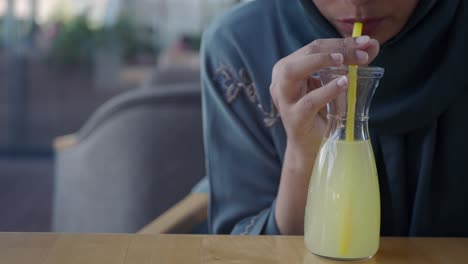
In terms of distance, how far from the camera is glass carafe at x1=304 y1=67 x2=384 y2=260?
2.62 feet

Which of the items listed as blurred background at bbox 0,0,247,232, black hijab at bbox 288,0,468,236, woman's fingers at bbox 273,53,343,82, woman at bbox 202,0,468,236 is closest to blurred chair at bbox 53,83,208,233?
woman at bbox 202,0,468,236

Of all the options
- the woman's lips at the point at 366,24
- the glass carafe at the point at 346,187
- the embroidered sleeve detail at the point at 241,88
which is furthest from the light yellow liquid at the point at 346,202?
the embroidered sleeve detail at the point at 241,88

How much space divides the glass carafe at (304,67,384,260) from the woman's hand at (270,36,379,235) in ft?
0.07

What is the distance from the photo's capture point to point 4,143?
469cm

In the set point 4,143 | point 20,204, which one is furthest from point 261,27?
point 4,143

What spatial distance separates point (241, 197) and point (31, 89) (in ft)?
12.2

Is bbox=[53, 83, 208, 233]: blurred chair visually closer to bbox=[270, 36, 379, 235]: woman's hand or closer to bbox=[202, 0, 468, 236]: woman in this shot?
bbox=[202, 0, 468, 236]: woman

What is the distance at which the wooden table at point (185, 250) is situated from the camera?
81 centimetres

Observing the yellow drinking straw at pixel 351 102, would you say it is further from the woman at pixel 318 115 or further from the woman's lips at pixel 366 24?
the woman's lips at pixel 366 24

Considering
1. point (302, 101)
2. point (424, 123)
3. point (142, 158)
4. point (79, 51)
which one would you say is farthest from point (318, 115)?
point (79, 51)

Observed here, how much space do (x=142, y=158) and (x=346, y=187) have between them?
1167mm

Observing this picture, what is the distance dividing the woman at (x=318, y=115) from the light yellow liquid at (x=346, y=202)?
3.3 inches

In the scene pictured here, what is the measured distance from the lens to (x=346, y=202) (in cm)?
80

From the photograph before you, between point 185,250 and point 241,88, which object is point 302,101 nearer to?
point 185,250
